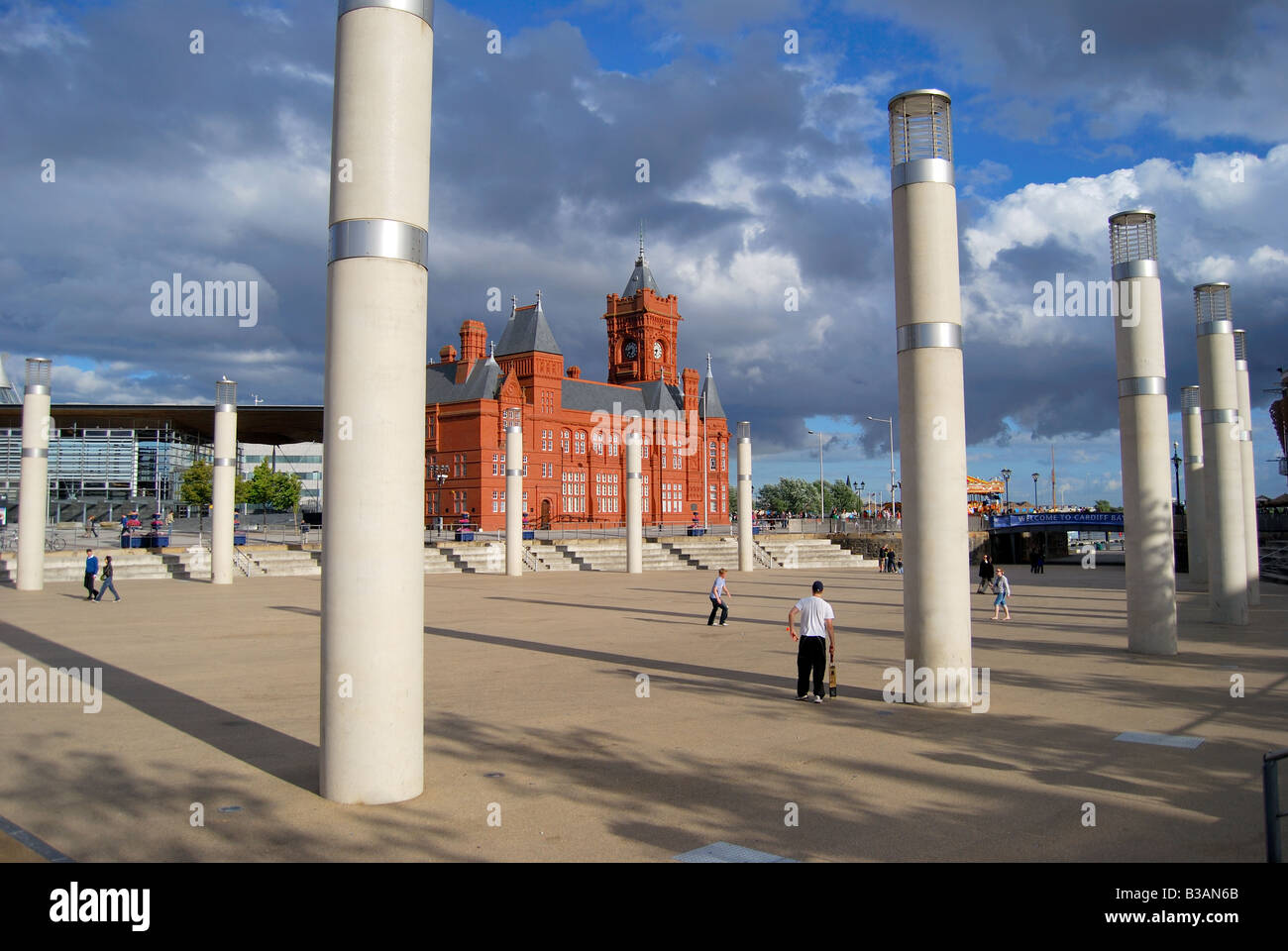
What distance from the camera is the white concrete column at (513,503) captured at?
4194 centimetres

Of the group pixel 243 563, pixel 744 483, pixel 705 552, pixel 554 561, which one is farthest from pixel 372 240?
pixel 705 552

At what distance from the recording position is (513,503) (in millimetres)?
Result: 42438

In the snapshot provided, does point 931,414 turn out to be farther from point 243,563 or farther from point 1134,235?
point 243,563

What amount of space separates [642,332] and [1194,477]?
7321 cm

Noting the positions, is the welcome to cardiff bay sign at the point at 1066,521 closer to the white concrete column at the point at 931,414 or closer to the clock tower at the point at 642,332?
the clock tower at the point at 642,332

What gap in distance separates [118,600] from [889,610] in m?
23.1

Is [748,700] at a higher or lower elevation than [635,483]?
lower

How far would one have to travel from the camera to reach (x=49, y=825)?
685cm
